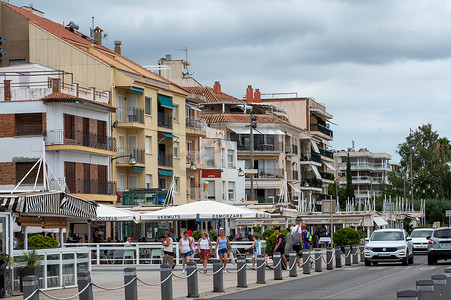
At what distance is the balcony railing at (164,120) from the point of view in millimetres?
66375

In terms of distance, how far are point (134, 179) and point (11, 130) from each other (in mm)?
11864

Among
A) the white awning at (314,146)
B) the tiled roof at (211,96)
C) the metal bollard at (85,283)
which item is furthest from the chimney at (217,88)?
the metal bollard at (85,283)

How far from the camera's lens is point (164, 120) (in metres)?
67.1

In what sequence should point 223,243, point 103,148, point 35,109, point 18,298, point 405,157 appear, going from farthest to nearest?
point 405,157, point 103,148, point 35,109, point 223,243, point 18,298

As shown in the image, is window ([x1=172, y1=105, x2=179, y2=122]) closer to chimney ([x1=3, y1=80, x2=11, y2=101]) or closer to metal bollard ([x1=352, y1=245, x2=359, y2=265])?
chimney ([x1=3, y1=80, x2=11, y2=101])

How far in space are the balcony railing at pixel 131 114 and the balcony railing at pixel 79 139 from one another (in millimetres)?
2871

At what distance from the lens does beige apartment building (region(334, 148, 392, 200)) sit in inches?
6698

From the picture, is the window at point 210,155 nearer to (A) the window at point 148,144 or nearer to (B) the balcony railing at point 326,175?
(A) the window at point 148,144

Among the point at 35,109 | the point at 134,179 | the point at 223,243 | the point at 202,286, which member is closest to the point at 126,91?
the point at 134,179

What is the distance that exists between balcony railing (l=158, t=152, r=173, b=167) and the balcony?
351 inches

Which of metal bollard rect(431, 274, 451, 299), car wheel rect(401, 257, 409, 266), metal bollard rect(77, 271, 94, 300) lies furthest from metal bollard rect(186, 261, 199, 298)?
car wheel rect(401, 257, 409, 266)

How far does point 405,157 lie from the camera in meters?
136

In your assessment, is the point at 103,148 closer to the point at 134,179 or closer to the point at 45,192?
the point at 134,179

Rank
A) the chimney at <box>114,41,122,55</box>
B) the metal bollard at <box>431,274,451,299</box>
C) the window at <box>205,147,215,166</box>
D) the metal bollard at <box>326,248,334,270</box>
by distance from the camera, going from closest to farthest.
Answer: the metal bollard at <box>431,274,451,299</box>, the metal bollard at <box>326,248,334,270</box>, the chimney at <box>114,41,122,55</box>, the window at <box>205,147,215,166</box>
